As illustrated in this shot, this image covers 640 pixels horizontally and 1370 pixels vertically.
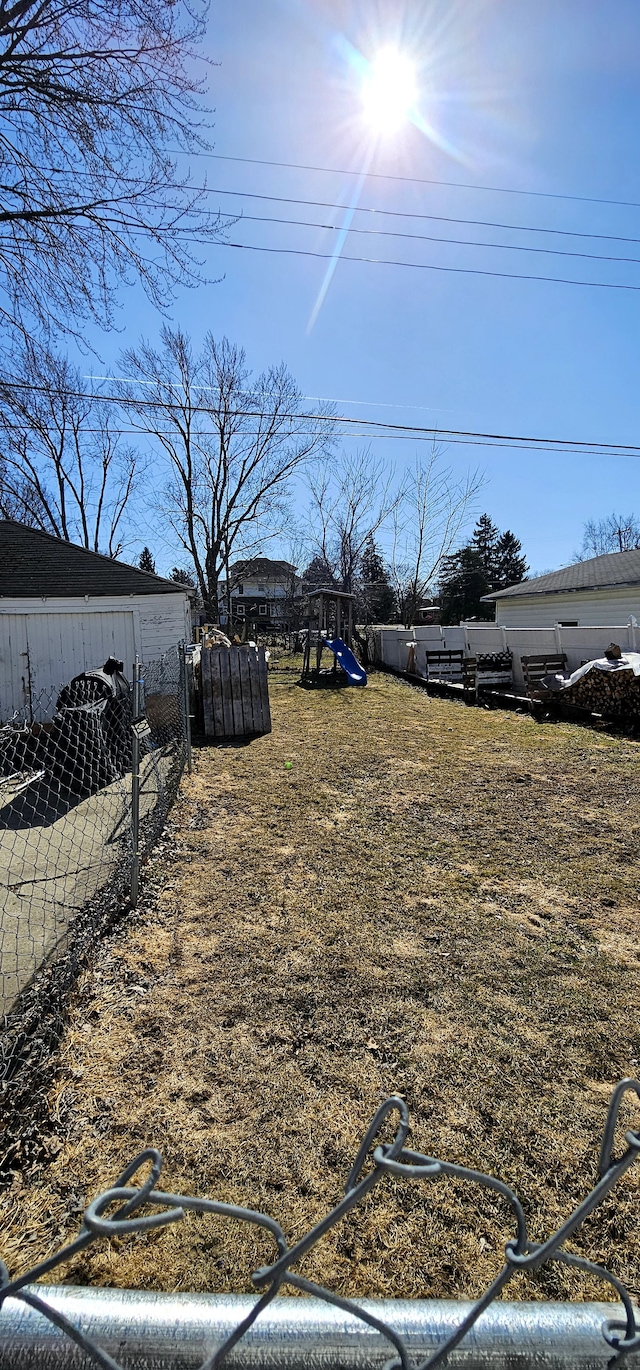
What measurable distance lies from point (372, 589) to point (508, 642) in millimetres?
22057

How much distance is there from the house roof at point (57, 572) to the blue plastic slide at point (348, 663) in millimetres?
4432

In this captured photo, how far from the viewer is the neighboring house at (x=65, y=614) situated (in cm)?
1034

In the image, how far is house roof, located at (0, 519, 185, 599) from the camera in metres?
10.6

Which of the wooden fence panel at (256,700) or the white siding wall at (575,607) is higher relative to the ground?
the white siding wall at (575,607)

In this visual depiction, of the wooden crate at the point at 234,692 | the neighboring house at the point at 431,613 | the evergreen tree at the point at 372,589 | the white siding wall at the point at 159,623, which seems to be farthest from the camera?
the neighboring house at the point at 431,613

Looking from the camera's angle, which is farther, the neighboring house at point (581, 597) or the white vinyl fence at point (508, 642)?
the neighboring house at point (581, 597)

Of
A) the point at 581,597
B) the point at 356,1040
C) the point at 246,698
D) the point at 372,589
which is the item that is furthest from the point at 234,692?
the point at 372,589

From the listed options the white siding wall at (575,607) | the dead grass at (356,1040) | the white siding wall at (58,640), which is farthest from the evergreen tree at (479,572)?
the dead grass at (356,1040)

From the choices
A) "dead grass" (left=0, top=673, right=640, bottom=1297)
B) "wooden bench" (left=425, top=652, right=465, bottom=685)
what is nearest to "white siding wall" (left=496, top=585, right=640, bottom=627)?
"wooden bench" (left=425, top=652, right=465, bottom=685)

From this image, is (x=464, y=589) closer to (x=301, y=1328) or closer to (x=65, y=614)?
(x=65, y=614)

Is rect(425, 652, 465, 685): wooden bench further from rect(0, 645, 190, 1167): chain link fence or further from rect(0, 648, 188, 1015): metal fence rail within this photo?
rect(0, 645, 190, 1167): chain link fence

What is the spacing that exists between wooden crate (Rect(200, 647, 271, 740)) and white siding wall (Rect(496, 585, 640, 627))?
9.59 metres

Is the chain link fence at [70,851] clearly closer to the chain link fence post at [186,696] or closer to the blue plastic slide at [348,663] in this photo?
the chain link fence post at [186,696]

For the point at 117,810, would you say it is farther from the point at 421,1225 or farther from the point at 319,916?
the point at 421,1225
